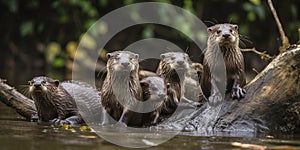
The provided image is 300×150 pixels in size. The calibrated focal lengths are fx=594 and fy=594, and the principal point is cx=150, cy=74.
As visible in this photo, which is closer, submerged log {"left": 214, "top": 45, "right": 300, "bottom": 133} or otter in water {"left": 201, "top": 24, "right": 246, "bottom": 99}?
submerged log {"left": 214, "top": 45, "right": 300, "bottom": 133}

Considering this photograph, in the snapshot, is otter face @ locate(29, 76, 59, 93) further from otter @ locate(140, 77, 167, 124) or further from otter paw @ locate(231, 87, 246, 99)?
otter paw @ locate(231, 87, 246, 99)

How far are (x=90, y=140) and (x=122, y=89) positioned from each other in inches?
41.6

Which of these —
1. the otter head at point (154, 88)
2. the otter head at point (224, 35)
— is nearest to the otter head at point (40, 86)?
the otter head at point (154, 88)

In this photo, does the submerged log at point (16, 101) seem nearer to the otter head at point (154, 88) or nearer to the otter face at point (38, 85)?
the otter face at point (38, 85)

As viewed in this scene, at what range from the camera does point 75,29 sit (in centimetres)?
994

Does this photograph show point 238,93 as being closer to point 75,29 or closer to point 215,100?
point 215,100

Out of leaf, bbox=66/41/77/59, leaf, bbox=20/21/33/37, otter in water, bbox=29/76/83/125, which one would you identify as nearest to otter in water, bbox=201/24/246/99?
otter in water, bbox=29/76/83/125

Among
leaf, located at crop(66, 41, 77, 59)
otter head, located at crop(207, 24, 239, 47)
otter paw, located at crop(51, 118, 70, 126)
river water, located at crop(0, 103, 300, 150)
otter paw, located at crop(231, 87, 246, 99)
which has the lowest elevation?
river water, located at crop(0, 103, 300, 150)

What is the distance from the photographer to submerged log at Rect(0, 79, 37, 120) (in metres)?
4.50

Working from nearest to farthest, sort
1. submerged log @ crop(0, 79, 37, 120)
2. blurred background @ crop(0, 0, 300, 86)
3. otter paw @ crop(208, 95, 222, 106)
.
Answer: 1. otter paw @ crop(208, 95, 222, 106)
2. submerged log @ crop(0, 79, 37, 120)
3. blurred background @ crop(0, 0, 300, 86)

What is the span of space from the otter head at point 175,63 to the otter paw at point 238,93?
53 centimetres

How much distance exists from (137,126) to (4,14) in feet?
21.3

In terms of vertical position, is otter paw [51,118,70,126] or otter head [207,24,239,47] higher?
otter head [207,24,239,47]

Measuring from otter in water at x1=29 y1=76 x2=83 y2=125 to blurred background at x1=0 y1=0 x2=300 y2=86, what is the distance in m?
5.12
